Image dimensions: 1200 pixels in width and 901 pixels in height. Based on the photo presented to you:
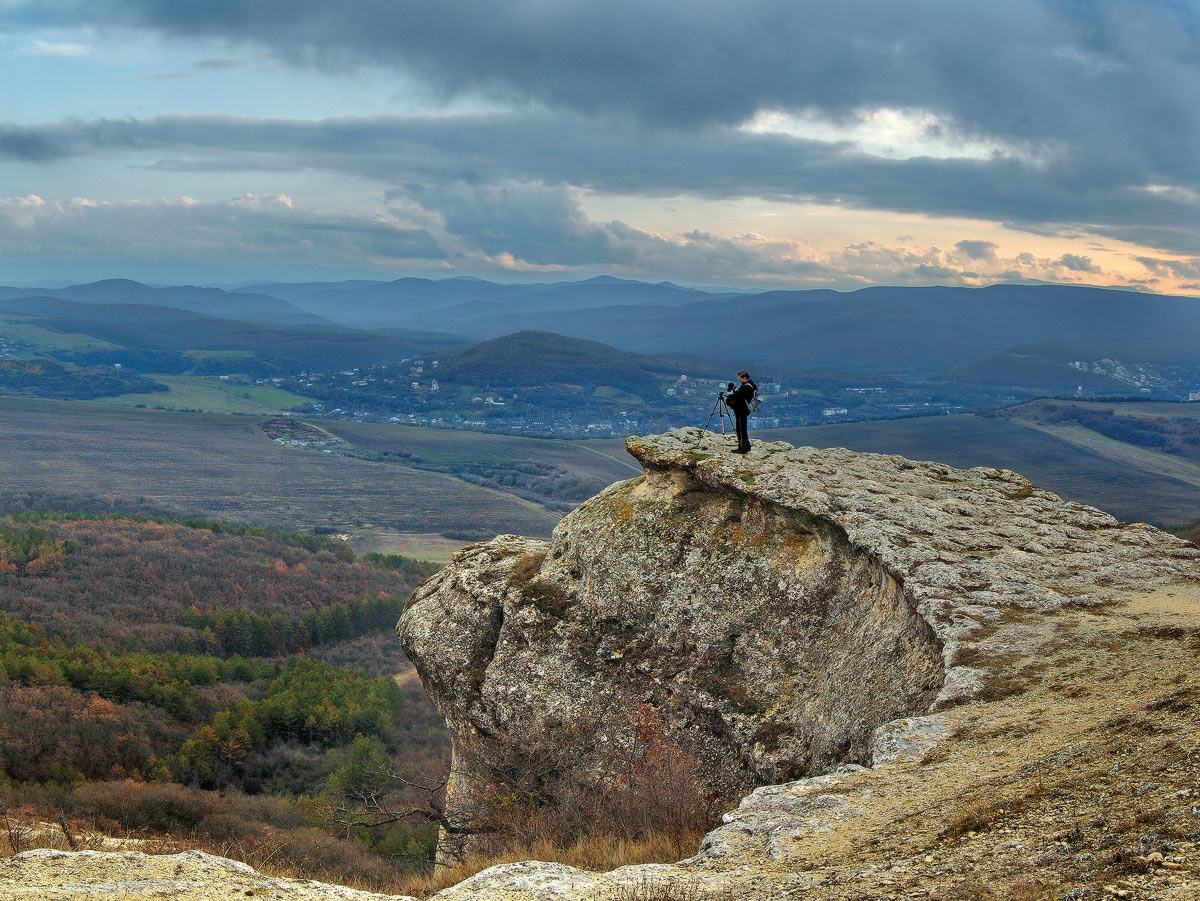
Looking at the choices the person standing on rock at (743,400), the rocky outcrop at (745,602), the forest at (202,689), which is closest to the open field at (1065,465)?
the forest at (202,689)

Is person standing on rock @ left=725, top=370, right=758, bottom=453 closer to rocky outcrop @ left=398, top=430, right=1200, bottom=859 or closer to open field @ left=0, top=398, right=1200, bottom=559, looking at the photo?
rocky outcrop @ left=398, top=430, right=1200, bottom=859

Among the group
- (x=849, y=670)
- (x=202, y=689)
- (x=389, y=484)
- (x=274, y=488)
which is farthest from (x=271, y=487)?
(x=849, y=670)

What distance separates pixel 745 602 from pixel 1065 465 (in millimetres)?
166427

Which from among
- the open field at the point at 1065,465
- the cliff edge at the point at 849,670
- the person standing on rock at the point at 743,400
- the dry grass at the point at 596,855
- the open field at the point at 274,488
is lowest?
the open field at the point at 274,488

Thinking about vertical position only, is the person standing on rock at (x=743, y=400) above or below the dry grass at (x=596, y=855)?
above

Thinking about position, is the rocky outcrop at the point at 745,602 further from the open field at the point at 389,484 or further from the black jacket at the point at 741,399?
the open field at the point at 389,484

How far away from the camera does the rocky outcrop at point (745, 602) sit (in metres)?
19.0

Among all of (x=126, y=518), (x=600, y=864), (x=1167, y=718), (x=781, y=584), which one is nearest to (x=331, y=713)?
(x=781, y=584)

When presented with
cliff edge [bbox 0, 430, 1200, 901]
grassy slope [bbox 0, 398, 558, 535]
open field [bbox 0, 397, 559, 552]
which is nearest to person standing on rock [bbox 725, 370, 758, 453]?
cliff edge [bbox 0, 430, 1200, 901]

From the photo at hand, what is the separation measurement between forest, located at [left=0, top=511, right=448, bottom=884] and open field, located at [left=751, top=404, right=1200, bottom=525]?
72.1 meters

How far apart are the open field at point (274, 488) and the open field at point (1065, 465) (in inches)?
2142

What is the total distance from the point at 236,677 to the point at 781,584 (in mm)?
58837

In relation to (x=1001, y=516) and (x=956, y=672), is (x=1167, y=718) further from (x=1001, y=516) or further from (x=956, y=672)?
(x=1001, y=516)

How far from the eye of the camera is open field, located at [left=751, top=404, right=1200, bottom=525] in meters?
134
